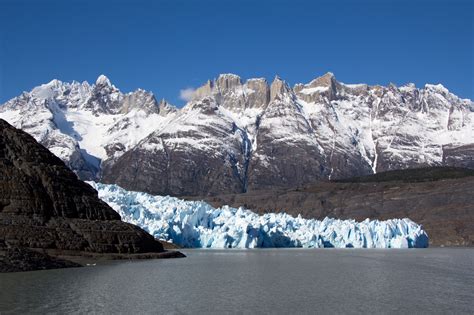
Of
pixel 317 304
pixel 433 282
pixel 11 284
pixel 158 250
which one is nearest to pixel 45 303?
pixel 11 284

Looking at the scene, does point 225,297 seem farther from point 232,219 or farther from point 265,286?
point 232,219

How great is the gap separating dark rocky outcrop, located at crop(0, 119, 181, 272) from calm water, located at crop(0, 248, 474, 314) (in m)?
8.77

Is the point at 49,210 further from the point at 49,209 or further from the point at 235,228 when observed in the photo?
the point at 235,228

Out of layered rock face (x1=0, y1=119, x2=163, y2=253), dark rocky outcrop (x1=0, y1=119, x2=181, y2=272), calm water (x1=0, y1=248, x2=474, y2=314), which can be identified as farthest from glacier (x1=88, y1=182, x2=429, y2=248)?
calm water (x1=0, y1=248, x2=474, y2=314)

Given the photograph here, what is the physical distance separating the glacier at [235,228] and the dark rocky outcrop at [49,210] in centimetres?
3940

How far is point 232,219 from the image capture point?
144375 mm

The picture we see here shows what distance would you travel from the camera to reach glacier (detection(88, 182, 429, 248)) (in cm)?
12988

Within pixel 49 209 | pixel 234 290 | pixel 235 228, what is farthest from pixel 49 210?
pixel 235 228

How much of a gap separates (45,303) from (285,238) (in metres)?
113

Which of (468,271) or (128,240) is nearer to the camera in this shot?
(468,271)

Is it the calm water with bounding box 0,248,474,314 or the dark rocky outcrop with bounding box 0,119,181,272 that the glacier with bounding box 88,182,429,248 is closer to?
the dark rocky outcrop with bounding box 0,119,181,272

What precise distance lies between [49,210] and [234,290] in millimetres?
35802

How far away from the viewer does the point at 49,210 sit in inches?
3041

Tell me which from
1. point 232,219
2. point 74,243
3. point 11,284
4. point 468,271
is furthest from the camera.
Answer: point 232,219
